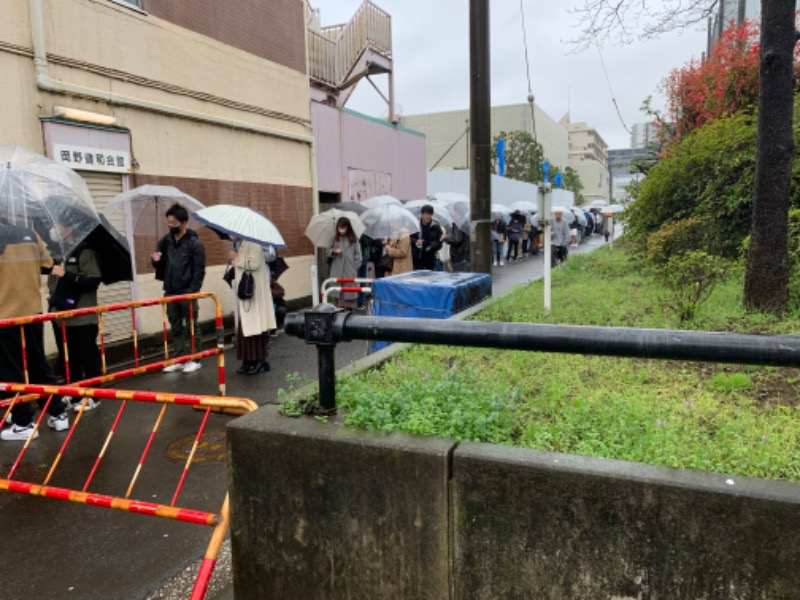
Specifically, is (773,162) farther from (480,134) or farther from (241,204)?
(241,204)

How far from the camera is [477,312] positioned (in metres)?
6.19

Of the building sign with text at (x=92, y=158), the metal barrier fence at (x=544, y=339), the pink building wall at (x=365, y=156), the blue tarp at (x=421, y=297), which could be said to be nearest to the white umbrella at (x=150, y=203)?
the building sign with text at (x=92, y=158)

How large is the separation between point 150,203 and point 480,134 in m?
4.65

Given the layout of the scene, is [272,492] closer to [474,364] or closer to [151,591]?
[151,591]

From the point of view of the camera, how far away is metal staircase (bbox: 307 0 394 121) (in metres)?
15.5

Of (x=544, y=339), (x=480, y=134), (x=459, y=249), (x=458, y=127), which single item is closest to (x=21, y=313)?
(x=544, y=339)

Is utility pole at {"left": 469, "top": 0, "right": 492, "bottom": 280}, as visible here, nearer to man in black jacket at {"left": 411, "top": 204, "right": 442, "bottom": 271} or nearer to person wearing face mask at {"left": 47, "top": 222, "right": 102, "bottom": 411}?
man in black jacket at {"left": 411, "top": 204, "right": 442, "bottom": 271}

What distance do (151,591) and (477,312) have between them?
3.92 metres

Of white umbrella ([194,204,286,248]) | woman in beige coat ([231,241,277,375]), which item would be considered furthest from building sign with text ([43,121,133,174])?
woman in beige coat ([231,241,277,375])

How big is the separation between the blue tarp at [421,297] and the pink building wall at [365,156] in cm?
823

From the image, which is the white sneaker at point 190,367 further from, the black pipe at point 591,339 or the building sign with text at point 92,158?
the black pipe at point 591,339

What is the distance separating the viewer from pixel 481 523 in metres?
2.21

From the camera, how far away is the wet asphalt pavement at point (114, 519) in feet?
10.8

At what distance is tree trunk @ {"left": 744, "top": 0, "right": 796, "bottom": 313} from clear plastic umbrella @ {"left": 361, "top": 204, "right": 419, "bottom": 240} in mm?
6258
